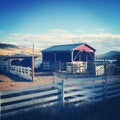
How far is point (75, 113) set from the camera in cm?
725

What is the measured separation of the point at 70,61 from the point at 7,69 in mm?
9009

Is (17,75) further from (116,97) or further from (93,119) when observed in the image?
(93,119)

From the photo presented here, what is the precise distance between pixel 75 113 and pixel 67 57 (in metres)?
21.7

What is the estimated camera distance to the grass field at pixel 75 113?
6762 mm

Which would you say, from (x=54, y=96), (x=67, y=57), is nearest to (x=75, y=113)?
(x=54, y=96)

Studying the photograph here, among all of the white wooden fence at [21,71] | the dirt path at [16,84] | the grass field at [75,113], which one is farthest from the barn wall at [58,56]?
the grass field at [75,113]

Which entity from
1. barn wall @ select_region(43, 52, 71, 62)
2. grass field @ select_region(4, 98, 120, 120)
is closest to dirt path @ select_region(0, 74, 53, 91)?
grass field @ select_region(4, 98, 120, 120)

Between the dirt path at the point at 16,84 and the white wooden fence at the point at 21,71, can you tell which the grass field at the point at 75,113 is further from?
the white wooden fence at the point at 21,71

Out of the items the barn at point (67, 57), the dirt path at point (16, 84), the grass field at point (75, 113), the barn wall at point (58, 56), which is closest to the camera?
the grass field at point (75, 113)

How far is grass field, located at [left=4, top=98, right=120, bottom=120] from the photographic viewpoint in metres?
6.76

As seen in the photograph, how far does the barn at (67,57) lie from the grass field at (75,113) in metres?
17.8

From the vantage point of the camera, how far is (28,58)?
2742 centimetres

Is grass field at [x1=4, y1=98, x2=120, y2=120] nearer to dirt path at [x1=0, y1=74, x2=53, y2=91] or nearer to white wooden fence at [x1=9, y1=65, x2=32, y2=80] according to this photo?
dirt path at [x1=0, y1=74, x2=53, y2=91]

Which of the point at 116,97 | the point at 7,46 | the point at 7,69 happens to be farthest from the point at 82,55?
the point at 7,46
